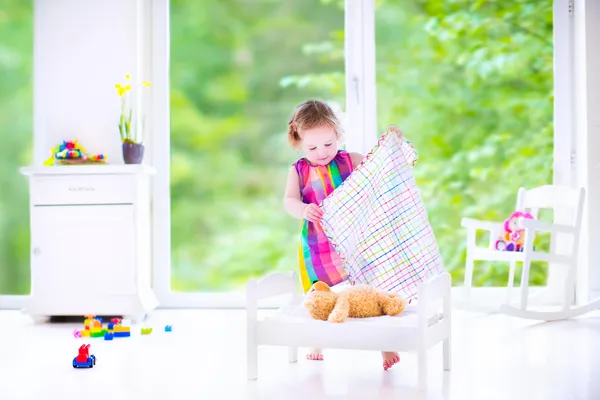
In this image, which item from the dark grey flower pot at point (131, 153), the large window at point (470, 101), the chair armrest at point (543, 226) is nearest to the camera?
the chair armrest at point (543, 226)

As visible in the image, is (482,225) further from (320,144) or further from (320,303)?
(320,303)

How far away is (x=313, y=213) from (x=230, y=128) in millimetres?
1786

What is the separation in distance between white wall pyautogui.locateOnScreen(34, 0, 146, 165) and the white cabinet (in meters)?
0.35

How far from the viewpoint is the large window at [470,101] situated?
4.14 metres

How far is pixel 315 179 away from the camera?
269cm

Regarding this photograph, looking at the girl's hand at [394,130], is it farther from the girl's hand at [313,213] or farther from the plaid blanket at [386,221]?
the girl's hand at [313,213]

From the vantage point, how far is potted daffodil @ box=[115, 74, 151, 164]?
12.2ft

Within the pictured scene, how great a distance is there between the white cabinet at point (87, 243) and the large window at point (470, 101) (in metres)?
1.48

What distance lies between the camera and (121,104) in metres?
3.95

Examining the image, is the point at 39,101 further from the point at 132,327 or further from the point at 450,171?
the point at 450,171

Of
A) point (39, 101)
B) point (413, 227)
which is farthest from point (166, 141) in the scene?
point (413, 227)

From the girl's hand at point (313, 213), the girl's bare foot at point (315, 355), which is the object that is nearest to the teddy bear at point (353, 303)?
the girl's hand at point (313, 213)

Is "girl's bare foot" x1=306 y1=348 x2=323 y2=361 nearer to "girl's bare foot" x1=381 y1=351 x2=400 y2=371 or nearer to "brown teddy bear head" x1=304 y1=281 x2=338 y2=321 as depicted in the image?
"girl's bare foot" x1=381 y1=351 x2=400 y2=371

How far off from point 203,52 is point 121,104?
0.57m
